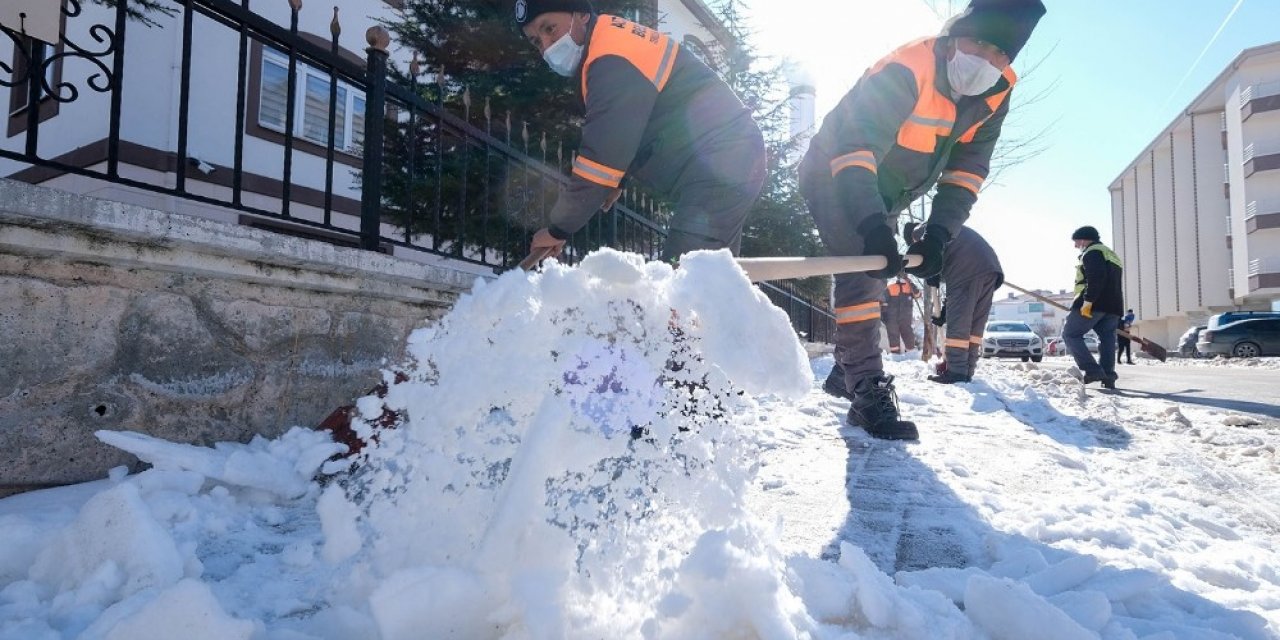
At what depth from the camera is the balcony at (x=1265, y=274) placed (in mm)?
29406

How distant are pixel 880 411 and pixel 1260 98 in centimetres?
3899

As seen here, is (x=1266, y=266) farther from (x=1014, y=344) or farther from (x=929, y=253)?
(x=929, y=253)

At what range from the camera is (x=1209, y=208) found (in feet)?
110

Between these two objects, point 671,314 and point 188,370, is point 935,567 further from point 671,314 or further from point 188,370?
point 188,370

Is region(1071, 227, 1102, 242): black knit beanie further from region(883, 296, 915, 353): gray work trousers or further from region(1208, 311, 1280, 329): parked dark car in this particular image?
region(1208, 311, 1280, 329): parked dark car

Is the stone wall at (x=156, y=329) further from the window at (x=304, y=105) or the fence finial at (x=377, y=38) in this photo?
the window at (x=304, y=105)

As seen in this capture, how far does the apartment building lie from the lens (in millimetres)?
29703

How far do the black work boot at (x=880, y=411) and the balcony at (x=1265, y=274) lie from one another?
37725 millimetres

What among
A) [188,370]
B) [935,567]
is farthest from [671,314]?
[188,370]

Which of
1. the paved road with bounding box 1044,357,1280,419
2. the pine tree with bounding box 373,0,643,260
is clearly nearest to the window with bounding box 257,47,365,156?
the pine tree with bounding box 373,0,643,260

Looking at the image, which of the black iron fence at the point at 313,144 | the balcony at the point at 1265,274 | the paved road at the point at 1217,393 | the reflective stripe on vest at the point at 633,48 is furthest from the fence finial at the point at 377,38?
the balcony at the point at 1265,274

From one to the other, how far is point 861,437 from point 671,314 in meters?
2.08

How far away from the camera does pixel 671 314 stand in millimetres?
1088

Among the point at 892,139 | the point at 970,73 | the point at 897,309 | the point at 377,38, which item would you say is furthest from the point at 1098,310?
the point at 377,38
